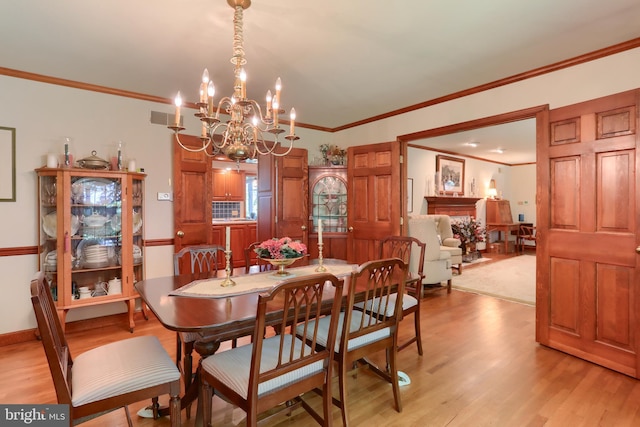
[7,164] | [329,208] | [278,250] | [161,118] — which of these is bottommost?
[278,250]

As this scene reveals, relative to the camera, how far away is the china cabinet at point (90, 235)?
9.95 ft

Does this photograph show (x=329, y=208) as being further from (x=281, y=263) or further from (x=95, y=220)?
(x=95, y=220)

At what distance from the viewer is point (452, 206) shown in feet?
24.0

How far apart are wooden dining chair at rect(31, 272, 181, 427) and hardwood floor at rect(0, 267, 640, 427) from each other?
0.55 metres

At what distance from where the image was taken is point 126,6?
204cm

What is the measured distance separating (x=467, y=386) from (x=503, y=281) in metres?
3.62

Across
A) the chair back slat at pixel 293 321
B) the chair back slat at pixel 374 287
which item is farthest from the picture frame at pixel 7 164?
the chair back slat at pixel 374 287

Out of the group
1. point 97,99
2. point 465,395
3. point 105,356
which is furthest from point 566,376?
point 97,99

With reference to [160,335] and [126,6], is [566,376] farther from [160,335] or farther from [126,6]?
[126,6]

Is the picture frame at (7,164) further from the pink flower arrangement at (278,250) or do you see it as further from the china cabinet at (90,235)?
the pink flower arrangement at (278,250)

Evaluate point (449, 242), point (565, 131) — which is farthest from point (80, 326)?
point (449, 242)

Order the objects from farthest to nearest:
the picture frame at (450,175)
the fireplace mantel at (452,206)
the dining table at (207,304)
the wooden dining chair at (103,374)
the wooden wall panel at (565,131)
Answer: the picture frame at (450,175) → the fireplace mantel at (452,206) → the wooden wall panel at (565,131) → the dining table at (207,304) → the wooden dining chair at (103,374)

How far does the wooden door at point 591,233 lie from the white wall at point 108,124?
0.26 m

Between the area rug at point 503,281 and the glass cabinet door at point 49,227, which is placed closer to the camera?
the glass cabinet door at point 49,227
